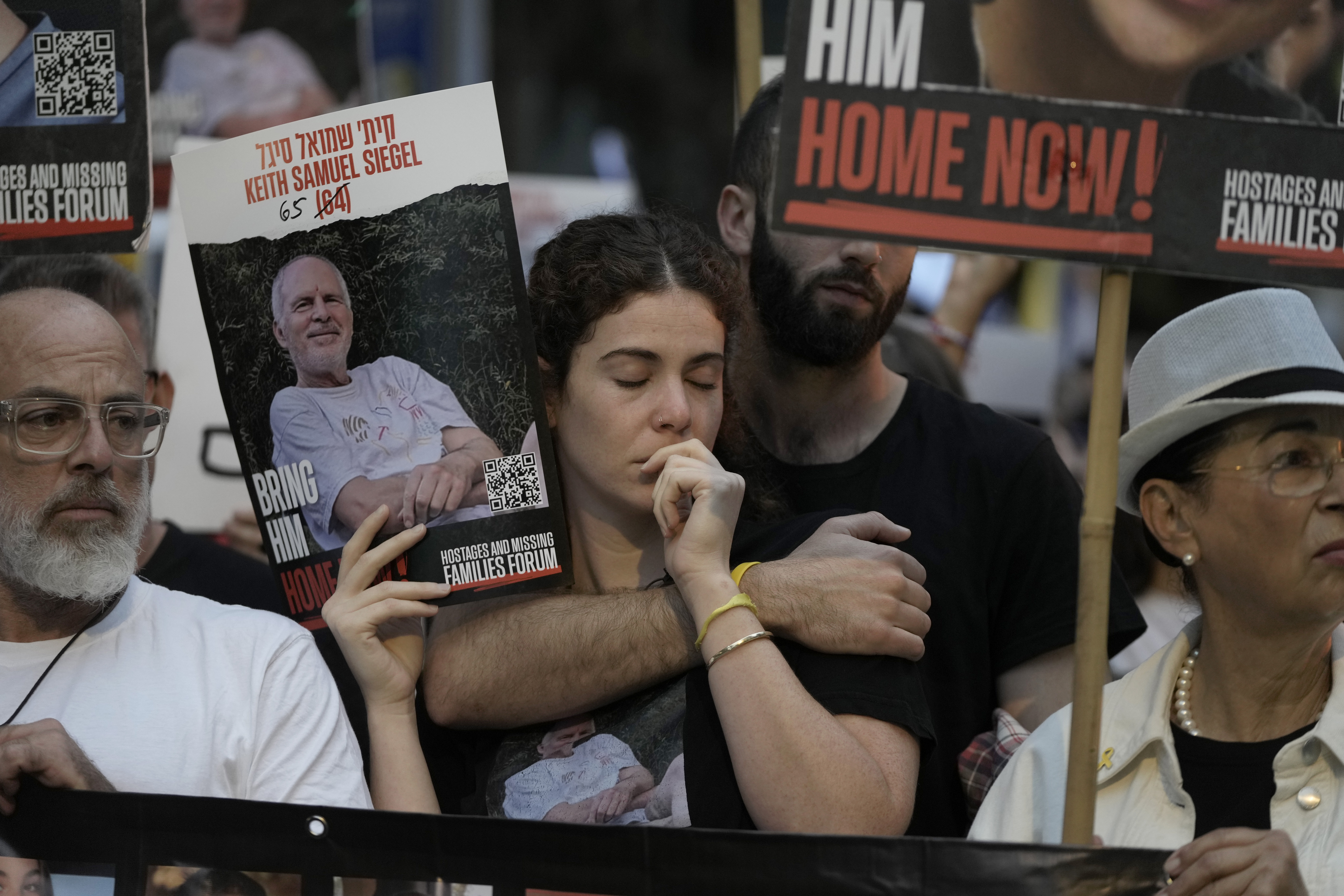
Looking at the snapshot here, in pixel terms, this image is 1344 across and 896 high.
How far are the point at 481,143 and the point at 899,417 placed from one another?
1.12 meters

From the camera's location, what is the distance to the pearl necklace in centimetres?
236

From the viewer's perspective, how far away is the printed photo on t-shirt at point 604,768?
2381mm

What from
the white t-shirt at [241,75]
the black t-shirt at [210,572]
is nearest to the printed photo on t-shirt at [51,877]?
the black t-shirt at [210,572]

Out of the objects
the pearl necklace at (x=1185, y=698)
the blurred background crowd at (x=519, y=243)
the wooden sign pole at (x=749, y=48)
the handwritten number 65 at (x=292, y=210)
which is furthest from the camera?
the blurred background crowd at (x=519, y=243)

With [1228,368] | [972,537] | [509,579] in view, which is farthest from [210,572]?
[1228,368]

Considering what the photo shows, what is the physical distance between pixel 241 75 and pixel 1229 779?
12.5 feet

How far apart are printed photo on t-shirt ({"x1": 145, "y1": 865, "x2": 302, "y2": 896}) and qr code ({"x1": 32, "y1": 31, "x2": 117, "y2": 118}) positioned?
47.9 inches

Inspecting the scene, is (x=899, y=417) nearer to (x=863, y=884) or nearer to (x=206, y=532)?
(x=863, y=884)

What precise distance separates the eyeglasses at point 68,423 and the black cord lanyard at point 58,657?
0.85 feet

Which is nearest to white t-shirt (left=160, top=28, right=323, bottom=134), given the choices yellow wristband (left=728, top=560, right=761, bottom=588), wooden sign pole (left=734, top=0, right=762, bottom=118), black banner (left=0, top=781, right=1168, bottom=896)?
wooden sign pole (left=734, top=0, right=762, bottom=118)

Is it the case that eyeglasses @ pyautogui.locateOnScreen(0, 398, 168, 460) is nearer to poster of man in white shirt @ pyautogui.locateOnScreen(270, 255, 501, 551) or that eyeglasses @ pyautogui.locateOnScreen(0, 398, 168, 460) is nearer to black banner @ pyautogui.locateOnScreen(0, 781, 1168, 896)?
poster of man in white shirt @ pyautogui.locateOnScreen(270, 255, 501, 551)

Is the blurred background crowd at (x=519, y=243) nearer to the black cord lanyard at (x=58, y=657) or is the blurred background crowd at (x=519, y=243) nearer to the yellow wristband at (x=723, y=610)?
the black cord lanyard at (x=58, y=657)

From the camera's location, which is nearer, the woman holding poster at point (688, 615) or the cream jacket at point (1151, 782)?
the cream jacket at point (1151, 782)

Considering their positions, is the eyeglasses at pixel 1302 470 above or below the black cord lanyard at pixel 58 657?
above
